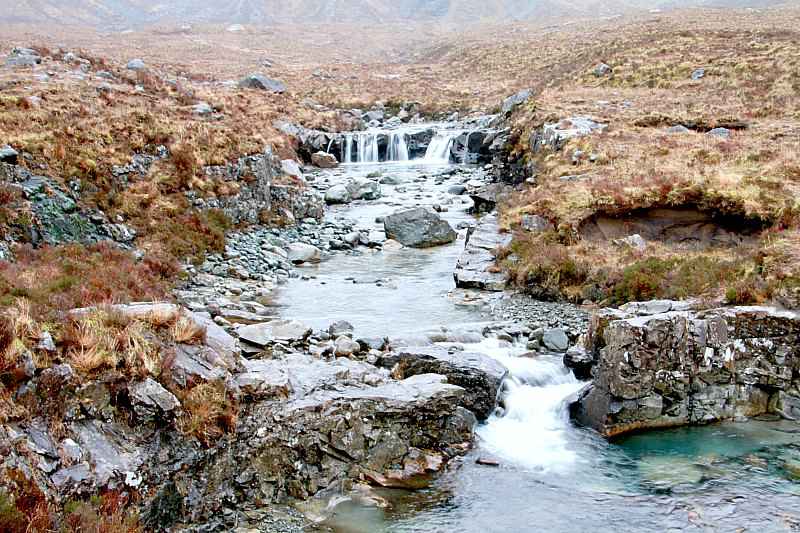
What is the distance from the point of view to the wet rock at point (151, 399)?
30.1 feet

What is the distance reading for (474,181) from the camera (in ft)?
115

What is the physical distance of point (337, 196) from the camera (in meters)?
31.8

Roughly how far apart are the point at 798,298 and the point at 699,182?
26.9ft

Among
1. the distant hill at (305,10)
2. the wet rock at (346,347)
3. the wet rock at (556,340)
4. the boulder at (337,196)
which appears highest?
the distant hill at (305,10)

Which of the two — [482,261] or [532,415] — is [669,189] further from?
[532,415]

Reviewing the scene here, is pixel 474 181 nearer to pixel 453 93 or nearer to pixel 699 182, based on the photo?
pixel 699 182

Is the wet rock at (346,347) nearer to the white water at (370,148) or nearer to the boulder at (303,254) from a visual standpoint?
the boulder at (303,254)

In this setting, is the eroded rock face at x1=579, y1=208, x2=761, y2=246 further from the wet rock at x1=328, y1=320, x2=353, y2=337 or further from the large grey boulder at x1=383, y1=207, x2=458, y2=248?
the wet rock at x1=328, y1=320, x2=353, y2=337

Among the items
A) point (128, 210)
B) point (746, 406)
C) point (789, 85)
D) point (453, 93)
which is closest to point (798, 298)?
point (746, 406)

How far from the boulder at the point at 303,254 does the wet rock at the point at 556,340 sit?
9.94 metres

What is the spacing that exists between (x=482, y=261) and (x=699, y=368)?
9148mm

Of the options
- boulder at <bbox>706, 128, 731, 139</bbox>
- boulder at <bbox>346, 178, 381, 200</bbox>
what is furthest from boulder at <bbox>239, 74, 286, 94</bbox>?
boulder at <bbox>706, 128, 731, 139</bbox>

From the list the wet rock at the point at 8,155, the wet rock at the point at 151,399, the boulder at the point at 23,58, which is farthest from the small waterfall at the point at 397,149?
the wet rock at the point at 151,399

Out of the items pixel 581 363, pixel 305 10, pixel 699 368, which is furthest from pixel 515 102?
pixel 305 10
